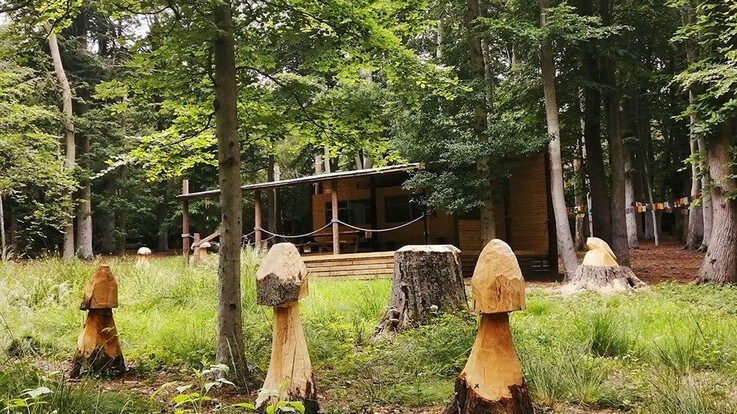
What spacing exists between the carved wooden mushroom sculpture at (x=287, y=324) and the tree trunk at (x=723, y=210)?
31.9 feet

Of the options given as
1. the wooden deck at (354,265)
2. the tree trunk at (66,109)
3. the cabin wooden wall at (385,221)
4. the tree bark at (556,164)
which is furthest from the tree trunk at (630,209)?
the tree trunk at (66,109)

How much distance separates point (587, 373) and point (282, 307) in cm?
222

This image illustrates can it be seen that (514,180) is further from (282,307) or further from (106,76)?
(106,76)

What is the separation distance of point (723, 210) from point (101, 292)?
10724mm

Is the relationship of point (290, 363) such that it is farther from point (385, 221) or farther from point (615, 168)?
point (385, 221)

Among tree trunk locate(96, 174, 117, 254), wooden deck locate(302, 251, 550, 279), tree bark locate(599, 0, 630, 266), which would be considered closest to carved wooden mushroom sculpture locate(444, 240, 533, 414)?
wooden deck locate(302, 251, 550, 279)

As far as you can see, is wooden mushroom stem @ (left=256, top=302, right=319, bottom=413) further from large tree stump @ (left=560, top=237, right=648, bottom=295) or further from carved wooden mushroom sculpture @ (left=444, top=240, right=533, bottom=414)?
large tree stump @ (left=560, top=237, right=648, bottom=295)

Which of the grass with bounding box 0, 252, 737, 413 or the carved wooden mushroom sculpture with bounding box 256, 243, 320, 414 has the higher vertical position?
the carved wooden mushroom sculpture with bounding box 256, 243, 320, 414

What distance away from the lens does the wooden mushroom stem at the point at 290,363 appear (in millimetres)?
3100

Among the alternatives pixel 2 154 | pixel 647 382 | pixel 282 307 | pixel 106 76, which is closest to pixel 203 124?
pixel 282 307

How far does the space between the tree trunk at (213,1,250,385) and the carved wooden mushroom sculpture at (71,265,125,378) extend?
1141 millimetres

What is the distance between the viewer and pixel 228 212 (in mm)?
4059

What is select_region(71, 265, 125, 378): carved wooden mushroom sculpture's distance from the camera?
436 centimetres

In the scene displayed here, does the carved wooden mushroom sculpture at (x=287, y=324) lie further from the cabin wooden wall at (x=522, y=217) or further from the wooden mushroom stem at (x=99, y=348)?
the cabin wooden wall at (x=522, y=217)
